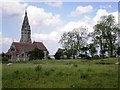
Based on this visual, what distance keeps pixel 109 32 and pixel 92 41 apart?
6752mm

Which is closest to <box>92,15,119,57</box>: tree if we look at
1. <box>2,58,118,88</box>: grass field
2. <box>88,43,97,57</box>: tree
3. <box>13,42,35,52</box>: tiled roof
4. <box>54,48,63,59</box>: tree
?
<box>88,43,97,57</box>: tree

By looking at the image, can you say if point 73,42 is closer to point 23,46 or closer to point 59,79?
point 23,46

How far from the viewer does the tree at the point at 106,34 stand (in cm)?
9269

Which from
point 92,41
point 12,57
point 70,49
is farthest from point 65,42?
point 12,57

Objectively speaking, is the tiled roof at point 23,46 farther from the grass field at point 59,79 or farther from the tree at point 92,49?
the grass field at point 59,79

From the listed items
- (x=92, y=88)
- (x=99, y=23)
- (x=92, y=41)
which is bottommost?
(x=92, y=88)

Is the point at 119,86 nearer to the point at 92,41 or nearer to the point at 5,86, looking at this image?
the point at 5,86

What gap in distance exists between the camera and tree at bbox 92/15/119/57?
3649 inches

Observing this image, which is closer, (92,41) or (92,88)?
(92,88)

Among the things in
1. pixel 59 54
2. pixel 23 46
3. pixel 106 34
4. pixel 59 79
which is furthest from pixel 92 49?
pixel 59 79

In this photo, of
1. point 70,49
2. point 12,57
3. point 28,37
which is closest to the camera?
point 70,49

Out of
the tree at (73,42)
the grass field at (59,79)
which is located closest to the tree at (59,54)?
the tree at (73,42)

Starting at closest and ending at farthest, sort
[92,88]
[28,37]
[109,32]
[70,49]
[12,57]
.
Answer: [92,88] < [109,32] < [70,49] < [12,57] < [28,37]

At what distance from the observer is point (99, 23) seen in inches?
3691
